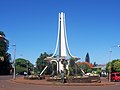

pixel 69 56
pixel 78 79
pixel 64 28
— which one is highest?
pixel 64 28

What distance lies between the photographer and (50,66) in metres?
95.3

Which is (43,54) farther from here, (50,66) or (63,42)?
(63,42)

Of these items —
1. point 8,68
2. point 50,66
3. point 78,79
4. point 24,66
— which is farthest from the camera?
point 24,66

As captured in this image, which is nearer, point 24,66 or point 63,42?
point 63,42

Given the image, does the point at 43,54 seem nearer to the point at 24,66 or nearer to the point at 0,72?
the point at 0,72

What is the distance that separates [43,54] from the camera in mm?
123125

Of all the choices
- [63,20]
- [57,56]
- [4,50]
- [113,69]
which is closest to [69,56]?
[57,56]

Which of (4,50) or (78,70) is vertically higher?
(4,50)

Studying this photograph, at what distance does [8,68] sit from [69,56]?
36.2 meters

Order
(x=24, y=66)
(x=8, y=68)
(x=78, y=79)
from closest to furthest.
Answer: (x=78, y=79) < (x=8, y=68) < (x=24, y=66)

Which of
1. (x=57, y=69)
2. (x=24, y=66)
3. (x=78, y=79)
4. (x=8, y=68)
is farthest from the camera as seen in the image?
(x=24, y=66)

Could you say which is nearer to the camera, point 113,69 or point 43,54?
point 113,69

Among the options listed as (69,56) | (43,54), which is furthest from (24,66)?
(69,56)

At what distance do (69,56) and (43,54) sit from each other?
127ft
